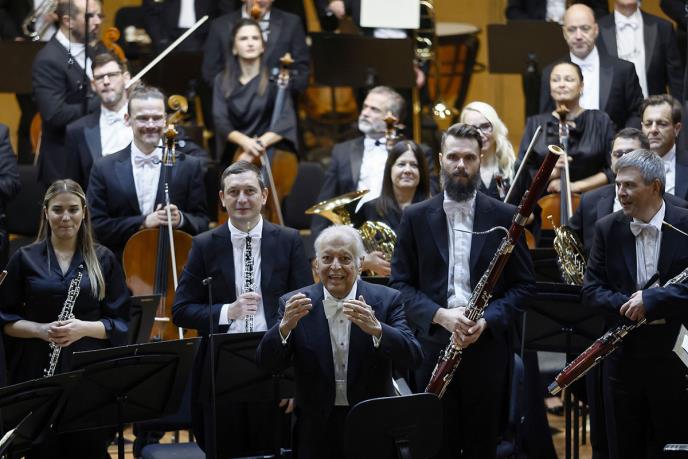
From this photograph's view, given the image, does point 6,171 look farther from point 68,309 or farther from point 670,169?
point 670,169

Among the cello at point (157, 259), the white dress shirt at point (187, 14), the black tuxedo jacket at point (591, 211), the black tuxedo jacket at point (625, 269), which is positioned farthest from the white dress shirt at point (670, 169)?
the white dress shirt at point (187, 14)

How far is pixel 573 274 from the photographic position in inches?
215

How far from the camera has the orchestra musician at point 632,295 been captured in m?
4.90

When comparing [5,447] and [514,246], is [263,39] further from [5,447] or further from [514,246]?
[5,447]

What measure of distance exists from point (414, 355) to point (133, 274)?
6.50 ft

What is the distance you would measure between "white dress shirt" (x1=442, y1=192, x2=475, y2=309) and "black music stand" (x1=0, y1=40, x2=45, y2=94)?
3.79m

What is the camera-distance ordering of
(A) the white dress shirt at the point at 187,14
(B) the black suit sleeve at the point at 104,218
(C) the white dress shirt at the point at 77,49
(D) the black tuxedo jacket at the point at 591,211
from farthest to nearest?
(A) the white dress shirt at the point at 187,14 → (C) the white dress shirt at the point at 77,49 → (B) the black suit sleeve at the point at 104,218 → (D) the black tuxedo jacket at the point at 591,211

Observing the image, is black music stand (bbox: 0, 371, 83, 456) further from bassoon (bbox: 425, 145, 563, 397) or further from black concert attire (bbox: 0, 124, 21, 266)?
black concert attire (bbox: 0, 124, 21, 266)

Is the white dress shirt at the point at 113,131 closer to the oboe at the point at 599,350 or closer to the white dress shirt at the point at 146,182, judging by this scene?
the white dress shirt at the point at 146,182

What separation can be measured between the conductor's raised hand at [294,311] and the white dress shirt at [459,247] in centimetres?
70

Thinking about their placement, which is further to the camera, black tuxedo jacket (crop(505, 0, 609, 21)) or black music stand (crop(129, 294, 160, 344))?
black tuxedo jacket (crop(505, 0, 609, 21))

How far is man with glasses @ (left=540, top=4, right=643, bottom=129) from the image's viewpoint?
24.2 feet

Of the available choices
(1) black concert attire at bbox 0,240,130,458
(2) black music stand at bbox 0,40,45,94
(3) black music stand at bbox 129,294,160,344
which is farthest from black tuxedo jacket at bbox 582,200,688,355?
(2) black music stand at bbox 0,40,45,94

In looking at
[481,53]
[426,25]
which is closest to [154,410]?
[426,25]
